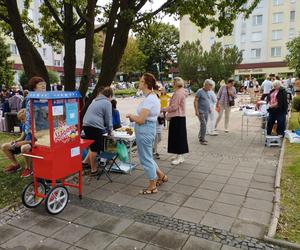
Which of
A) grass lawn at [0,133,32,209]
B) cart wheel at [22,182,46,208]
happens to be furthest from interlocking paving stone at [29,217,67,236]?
grass lawn at [0,133,32,209]

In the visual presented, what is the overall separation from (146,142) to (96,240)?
1740 millimetres

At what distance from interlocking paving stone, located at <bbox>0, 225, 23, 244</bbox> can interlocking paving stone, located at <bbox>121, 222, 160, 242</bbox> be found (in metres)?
1.36

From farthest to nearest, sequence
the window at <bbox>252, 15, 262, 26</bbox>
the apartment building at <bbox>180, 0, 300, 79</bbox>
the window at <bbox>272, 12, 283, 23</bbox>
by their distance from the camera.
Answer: the window at <bbox>252, 15, 262, 26</bbox>
the window at <bbox>272, 12, 283, 23</bbox>
the apartment building at <bbox>180, 0, 300, 79</bbox>

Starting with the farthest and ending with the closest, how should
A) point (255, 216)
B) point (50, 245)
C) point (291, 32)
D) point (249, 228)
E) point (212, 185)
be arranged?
point (291, 32) → point (212, 185) → point (255, 216) → point (249, 228) → point (50, 245)

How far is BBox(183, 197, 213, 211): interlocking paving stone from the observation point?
15.1 ft

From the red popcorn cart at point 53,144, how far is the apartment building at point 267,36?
4519 cm

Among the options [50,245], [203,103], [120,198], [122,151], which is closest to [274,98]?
[203,103]

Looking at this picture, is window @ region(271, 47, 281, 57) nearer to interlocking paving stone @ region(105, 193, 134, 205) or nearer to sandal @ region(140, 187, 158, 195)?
sandal @ region(140, 187, 158, 195)

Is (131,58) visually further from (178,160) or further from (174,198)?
(174,198)

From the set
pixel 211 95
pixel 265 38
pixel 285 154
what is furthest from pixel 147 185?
pixel 265 38

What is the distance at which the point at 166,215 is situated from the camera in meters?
4.34

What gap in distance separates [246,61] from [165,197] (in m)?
49.3

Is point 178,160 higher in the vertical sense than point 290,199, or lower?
higher

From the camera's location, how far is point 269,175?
612 cm
